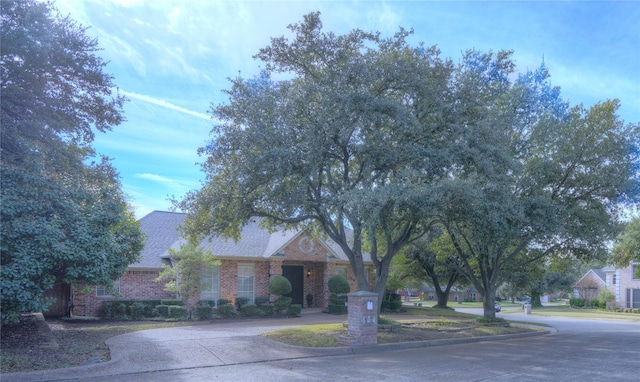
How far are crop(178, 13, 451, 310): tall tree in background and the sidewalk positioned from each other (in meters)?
3.22

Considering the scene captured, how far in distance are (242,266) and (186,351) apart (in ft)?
40.7

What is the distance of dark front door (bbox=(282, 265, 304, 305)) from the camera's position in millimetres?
25781

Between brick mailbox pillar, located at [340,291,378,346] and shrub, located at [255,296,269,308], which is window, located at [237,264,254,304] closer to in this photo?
shrub, located at [255,296,269,308]

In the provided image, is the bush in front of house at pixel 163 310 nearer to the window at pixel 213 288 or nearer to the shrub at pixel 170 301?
the shrub at pixel 170 301

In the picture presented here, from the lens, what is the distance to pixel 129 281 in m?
21.0

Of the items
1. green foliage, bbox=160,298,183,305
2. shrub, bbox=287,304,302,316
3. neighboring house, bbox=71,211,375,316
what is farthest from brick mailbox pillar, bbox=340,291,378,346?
green foliage, bbox=160,298,183,305

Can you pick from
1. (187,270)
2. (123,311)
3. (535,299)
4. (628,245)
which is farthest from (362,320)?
(535,299)

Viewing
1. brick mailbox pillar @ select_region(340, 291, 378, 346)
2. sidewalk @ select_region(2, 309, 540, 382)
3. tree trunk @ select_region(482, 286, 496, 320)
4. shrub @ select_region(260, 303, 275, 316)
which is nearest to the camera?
sidewalk @ select_region(2, 309, 540, 382)

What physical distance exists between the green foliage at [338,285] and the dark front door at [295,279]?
215cm

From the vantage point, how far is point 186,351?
1138 centimetres

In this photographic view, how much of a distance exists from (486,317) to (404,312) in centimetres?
690

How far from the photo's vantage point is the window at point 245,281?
928 inches

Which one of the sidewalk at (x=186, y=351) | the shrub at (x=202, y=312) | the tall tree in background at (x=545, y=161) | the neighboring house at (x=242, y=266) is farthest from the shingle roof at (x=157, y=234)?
the tall tree in background at (x=545, y=161)

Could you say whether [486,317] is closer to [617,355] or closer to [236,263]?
[617,355]
